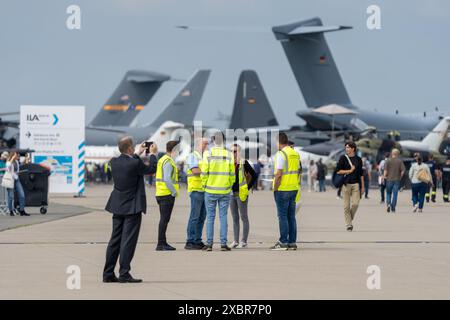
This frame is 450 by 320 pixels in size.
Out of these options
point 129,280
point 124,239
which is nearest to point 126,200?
point 124,239

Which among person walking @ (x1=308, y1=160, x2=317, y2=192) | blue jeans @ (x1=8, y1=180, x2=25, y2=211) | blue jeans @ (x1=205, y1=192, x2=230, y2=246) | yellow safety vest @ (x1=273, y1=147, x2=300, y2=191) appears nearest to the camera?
blue jeans @ (x1=205, y1=192, x2=230, y2=246)

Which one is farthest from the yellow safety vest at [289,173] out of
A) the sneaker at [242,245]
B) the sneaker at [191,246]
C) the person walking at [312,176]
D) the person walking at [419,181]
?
the person walking at [312,176]

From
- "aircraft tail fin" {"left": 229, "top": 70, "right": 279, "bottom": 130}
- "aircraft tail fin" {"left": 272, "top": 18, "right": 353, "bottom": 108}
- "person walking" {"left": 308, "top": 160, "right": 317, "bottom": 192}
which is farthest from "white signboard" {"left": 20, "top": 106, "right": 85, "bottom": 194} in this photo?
"aircraft tail fin" {"left": 229, "top": 70, "right": 279, "bottom": 130}

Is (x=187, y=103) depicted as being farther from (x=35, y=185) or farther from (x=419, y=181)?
(x=35, y=185)

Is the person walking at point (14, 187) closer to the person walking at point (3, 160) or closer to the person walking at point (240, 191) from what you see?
the person walking at point (3, 160)

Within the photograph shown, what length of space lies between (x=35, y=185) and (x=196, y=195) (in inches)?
452

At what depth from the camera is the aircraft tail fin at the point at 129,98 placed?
9381 cm

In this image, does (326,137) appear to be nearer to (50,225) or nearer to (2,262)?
(50,225)

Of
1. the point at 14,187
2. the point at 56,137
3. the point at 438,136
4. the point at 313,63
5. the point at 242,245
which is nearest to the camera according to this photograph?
the point at 242,245

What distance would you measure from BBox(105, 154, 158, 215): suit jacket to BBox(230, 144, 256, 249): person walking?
16.5 feet

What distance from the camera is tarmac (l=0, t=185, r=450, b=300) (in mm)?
11695

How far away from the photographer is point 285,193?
57.2 ft

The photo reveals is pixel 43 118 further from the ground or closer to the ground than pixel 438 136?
further from the ground

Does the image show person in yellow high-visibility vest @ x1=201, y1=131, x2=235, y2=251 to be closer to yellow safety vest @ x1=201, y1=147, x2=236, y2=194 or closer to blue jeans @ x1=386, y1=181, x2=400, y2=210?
yellow safety vest @ x1=201, y1=147, x2=236, y2=194
